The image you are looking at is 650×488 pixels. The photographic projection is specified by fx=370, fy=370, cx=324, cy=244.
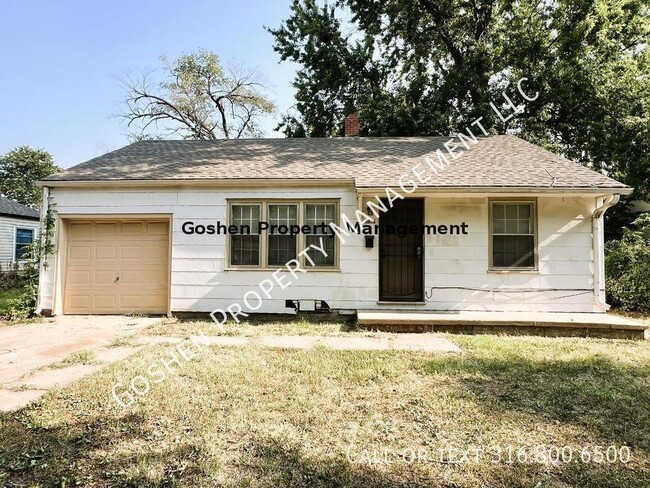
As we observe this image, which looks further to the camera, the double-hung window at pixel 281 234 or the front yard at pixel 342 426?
the double-hung window at pixel 281 234

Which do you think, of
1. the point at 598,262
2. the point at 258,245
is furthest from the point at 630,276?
the point at 258,245

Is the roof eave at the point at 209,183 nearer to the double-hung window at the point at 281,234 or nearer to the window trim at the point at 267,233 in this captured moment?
the window trim at the point at 267,233

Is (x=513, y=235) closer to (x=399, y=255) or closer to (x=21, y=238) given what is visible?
(x=399, y=255)

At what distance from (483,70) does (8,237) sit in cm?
2267

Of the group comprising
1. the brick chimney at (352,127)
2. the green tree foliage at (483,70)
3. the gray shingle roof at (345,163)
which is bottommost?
the gray shingle roof at (345,163)

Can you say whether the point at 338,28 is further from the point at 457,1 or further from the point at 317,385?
the point at 317,385

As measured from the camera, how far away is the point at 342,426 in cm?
304

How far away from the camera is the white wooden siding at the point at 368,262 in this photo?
7402 mm

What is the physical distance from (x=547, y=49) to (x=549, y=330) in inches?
517

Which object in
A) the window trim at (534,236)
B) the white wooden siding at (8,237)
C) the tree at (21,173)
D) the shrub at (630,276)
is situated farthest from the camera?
the tree at (21,173)

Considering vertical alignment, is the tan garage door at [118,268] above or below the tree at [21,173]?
below

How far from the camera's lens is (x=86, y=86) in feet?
48.2

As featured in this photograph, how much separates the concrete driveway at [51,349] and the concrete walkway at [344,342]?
81 cm

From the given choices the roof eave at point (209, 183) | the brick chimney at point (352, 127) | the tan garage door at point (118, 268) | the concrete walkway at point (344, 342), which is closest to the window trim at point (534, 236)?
the concrete walkway at point (344, 342)
